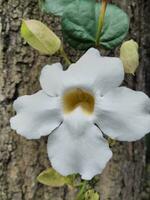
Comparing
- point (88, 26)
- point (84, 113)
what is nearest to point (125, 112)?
point (84, 113)

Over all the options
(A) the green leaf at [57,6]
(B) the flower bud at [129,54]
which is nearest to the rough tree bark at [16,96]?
(A) the green leaf at [57,6]

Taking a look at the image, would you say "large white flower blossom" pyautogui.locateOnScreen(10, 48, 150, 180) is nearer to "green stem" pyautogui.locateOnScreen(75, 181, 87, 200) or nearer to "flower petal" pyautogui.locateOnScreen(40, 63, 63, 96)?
"flower petal" pyautogui.locateOnScreen(40, 63, 63, 96)

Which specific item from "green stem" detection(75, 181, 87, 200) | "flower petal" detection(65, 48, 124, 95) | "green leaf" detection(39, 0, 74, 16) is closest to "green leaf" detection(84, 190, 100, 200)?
"green stem" detection(75, 181, 87, 200)

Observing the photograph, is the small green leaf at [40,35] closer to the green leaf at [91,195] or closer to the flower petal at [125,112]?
the flower petal at [125,112]

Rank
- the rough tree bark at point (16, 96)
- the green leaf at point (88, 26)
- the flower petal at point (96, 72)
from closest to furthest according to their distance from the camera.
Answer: the flower petal at point (96, 72)
the green leaf at point (88, 26)
the rough tree bark at point (16, 96)

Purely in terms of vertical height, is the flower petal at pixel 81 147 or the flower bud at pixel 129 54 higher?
the flower bud at pixel 129 54

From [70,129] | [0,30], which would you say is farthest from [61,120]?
[0,30]

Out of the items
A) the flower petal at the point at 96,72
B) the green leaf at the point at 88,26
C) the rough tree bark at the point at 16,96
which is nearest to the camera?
the flower petal at the point at 96,72

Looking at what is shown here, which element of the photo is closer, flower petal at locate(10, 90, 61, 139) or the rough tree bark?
flower petal at locate(10, 90, 61, 139)
